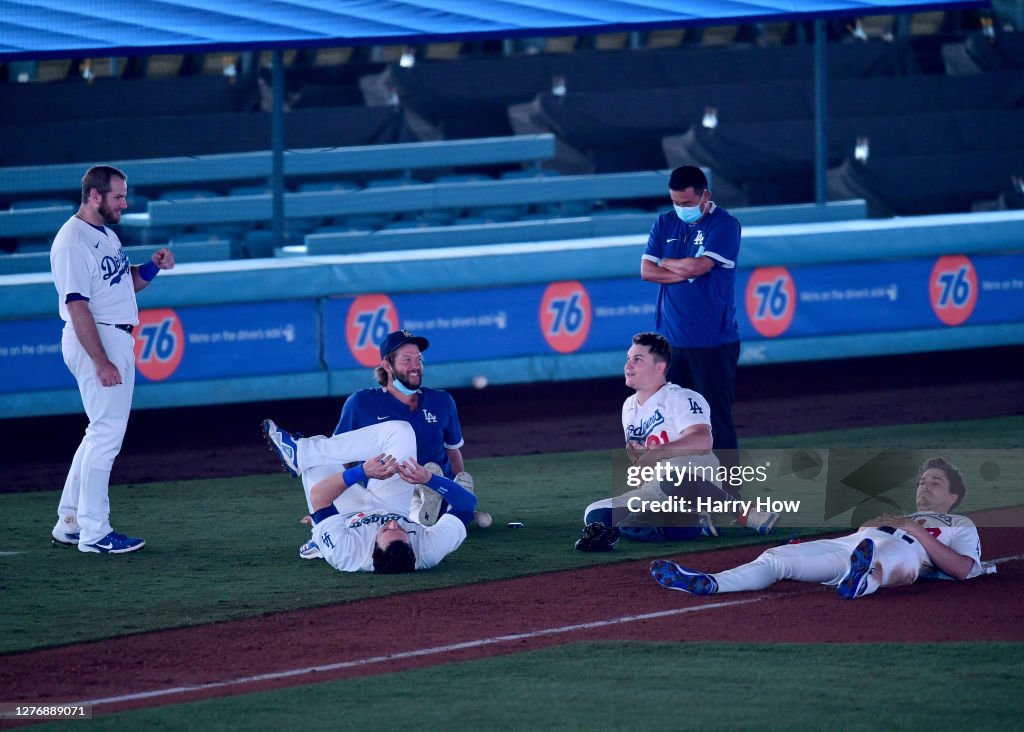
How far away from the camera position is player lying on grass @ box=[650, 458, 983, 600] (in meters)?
6.66

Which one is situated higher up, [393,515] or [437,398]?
[437,398]

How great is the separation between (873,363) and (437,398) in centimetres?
762

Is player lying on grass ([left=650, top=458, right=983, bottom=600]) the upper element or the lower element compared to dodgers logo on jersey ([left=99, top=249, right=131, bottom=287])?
lower

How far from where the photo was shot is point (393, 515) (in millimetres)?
7434

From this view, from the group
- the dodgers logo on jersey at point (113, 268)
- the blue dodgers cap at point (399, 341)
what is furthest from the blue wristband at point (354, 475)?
the dodgers logo on jersey at point (113, 268)

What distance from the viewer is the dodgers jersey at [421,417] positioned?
755cm

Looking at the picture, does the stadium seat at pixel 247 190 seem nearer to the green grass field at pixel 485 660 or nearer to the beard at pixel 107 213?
the green grass field at pixel 485 660

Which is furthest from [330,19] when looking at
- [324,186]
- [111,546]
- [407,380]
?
[111,546]

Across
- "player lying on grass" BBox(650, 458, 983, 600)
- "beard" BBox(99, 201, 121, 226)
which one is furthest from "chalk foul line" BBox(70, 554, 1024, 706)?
"beard" BBox(99, 201, 121, 226)

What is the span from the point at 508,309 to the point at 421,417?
4.98m

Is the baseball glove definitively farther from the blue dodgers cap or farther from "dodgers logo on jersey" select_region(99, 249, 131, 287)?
"dodgers logo on jersey" select_region(99, 249, 131, 287)

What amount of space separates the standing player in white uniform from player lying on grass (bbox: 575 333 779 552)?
2.44 m

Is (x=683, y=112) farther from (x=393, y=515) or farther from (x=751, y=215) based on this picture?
(x=393, y=515)

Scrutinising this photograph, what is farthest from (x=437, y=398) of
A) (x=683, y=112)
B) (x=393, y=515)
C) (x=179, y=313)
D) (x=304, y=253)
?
(x=683, y=112)
